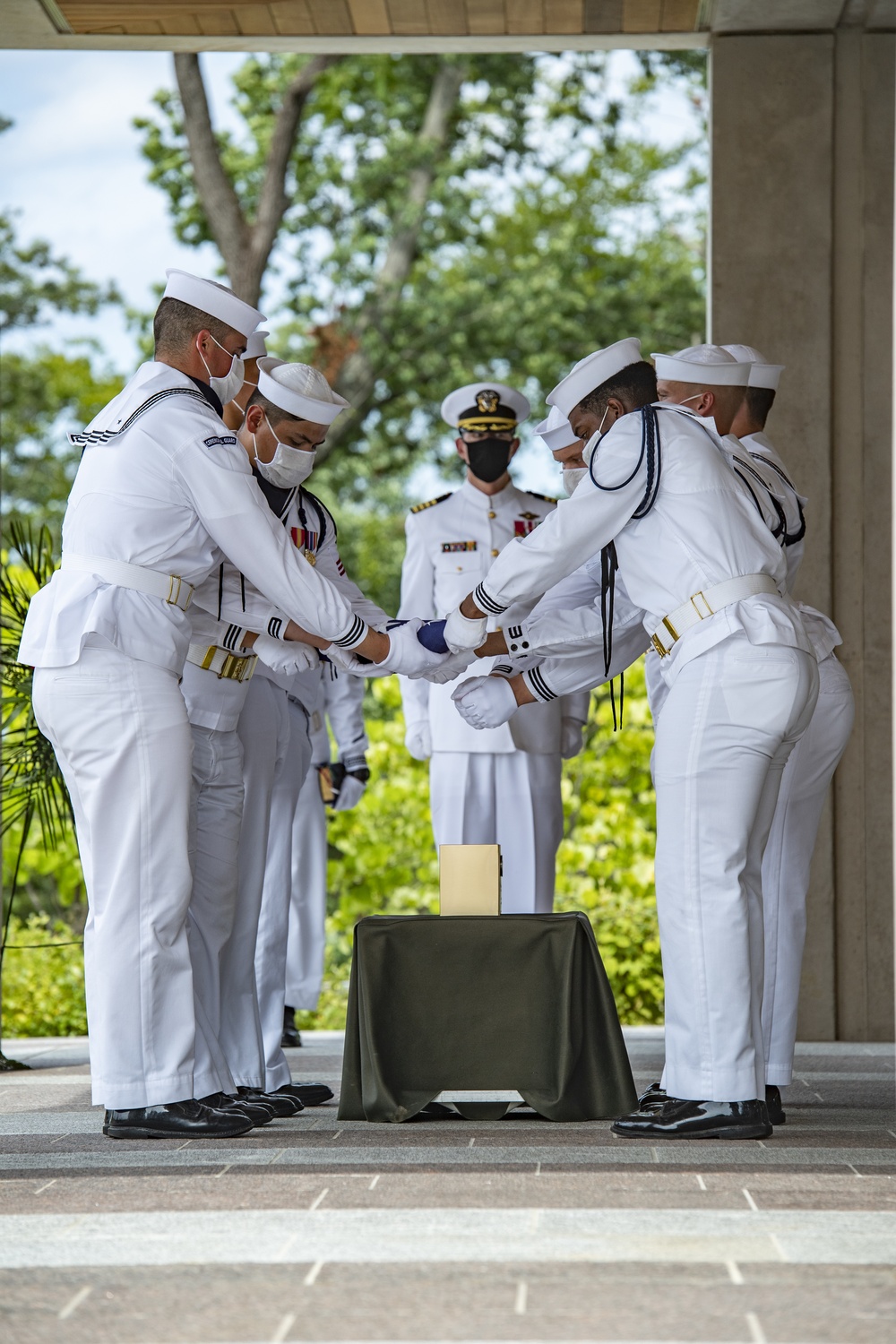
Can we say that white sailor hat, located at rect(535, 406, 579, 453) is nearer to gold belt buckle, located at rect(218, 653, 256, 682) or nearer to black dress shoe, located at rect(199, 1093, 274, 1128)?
gold belt buckle, located at rect(218, 653, 256, 682)

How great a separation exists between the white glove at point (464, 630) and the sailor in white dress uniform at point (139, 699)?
569mm

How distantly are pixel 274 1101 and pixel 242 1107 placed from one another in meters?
0.25

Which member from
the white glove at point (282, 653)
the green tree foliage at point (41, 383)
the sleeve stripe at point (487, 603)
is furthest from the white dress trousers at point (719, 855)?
the green tree foliage at point (41, 383)

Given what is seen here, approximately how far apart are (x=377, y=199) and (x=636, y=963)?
1091cm

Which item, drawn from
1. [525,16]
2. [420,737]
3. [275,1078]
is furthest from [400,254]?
[275,1078]

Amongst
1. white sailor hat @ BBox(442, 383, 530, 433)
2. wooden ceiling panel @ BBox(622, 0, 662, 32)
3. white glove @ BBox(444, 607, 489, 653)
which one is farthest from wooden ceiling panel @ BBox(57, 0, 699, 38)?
white glove @ BBox(444, 607, 489, 653)

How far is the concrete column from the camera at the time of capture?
605cm

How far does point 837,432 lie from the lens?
610cm

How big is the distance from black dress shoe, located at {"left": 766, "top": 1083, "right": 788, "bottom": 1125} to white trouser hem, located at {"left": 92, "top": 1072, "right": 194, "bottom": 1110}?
1.45 meters

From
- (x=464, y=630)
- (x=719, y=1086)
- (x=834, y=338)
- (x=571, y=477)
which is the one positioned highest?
(x=834, y=338)

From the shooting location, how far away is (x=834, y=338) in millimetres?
6137

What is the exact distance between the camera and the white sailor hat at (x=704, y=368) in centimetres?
439

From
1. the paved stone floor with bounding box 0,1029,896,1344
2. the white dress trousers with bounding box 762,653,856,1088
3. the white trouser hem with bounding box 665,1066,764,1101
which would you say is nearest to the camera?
the paved stone floor with bounding box 0,1029,896,1344

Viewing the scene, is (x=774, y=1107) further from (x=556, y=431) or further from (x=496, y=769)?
(x=556, y=431)
